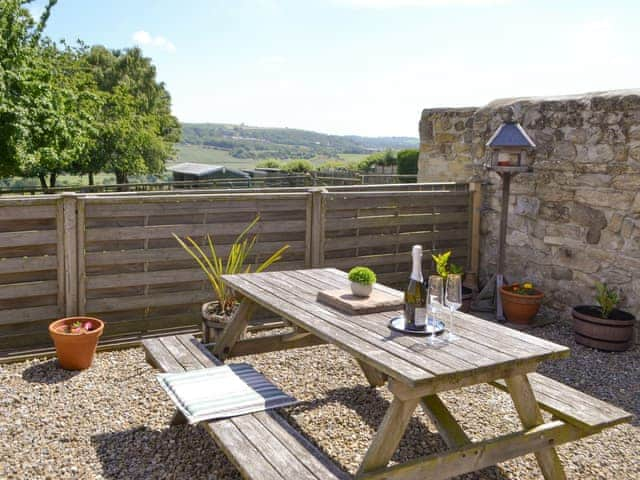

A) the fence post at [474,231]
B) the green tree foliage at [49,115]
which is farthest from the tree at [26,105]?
the fence post at [474,231]

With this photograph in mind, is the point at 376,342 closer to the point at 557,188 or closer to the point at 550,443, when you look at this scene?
the point at 550,443

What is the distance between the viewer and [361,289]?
127 inches

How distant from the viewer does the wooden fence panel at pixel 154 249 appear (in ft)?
15.7

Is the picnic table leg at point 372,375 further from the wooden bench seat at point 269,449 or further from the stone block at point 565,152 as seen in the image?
the stone block at point 565,152

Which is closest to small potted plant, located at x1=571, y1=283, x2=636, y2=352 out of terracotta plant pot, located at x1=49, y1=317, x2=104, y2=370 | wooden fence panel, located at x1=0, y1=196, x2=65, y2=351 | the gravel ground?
the gravel ground

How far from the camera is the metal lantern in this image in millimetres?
5797

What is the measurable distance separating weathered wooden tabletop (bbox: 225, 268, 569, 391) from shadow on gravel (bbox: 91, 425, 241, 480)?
2.76ft

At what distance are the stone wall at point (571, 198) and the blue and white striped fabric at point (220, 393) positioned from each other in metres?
3.72

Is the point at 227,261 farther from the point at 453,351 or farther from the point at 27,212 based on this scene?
the point at 453,351

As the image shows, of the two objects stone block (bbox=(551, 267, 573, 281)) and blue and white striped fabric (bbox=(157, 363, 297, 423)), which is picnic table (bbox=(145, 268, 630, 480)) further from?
stone block (bbox=(551, 267, 573, 281))

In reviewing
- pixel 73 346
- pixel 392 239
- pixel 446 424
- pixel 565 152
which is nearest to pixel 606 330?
pixel 565 152

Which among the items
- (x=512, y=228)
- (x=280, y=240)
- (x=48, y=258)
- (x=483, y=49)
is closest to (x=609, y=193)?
(x=512, y=228)

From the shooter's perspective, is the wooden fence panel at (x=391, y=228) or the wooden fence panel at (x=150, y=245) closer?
the wooden fence panel at (x=150, y=245)

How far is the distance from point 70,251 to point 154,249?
0.65 metres
